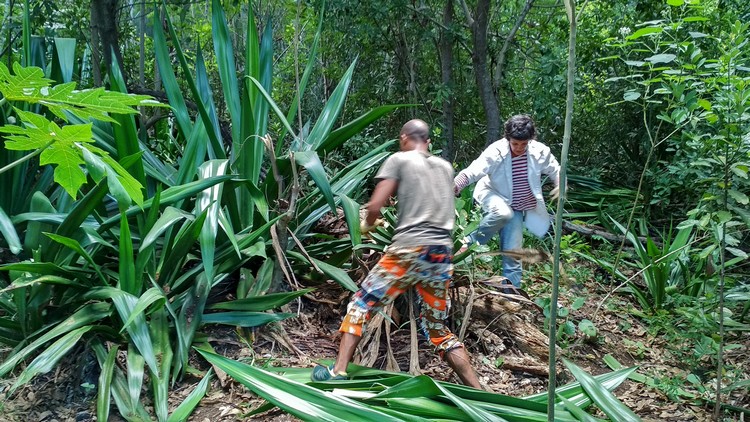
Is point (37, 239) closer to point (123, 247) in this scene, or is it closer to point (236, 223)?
point (123, 247)

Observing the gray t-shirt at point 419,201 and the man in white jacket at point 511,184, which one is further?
the man in white jacket at point 511,184

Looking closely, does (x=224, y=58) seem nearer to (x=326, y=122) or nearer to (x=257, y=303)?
(x=326, y=122)

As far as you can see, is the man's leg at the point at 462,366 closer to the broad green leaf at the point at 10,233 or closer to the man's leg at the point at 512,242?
the man's leg at the point at 512,242

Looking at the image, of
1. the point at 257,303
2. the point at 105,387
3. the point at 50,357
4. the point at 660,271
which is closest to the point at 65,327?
the point at 50,357

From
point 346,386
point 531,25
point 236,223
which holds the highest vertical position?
point 531,25

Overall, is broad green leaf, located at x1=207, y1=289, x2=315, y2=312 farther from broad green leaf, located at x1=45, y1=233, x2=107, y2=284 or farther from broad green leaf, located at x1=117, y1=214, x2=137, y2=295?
broad green leaf, located at x1=45, y1=233, x2=107, y2=284

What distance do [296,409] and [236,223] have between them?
5.78 feet

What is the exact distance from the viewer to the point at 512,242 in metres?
5.15

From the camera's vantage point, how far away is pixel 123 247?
146 inches

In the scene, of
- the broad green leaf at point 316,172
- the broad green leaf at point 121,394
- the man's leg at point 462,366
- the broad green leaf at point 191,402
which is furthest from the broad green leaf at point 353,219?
the broad green leaf at point 121,394

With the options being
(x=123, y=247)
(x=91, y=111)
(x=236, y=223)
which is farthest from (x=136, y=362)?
(x=91, y=111)

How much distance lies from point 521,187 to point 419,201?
5.41 feet

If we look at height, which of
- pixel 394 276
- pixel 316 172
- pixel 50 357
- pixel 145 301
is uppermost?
pixel 316 172

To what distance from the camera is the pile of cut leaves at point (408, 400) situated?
3.22 meters
